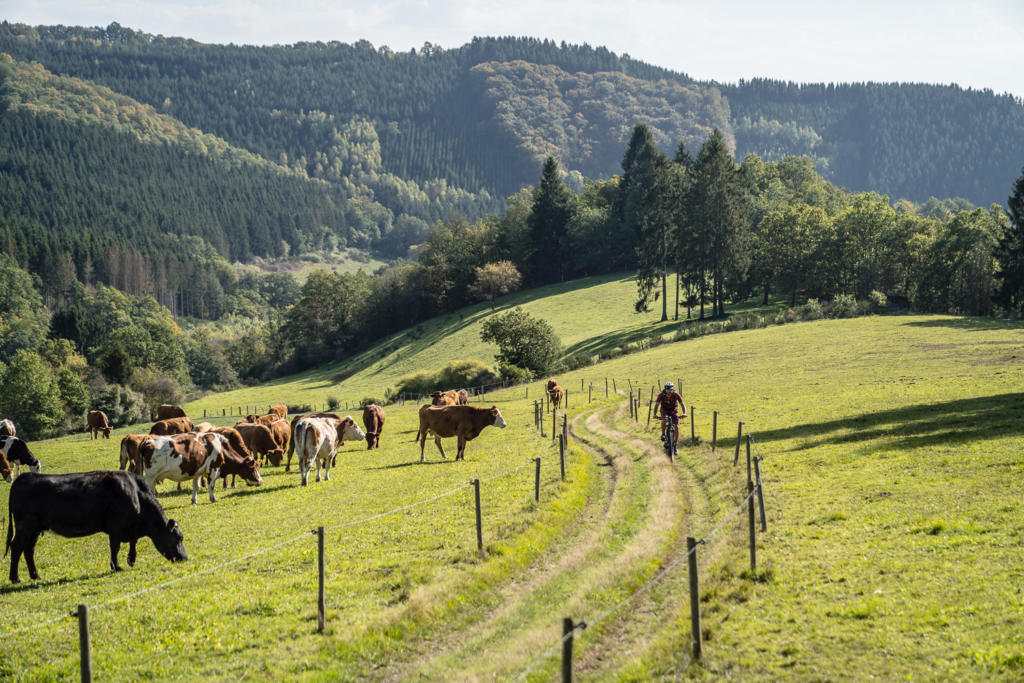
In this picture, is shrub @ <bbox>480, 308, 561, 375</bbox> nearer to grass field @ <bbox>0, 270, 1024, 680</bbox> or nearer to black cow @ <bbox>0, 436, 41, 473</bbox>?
grass field @ <bbox>0, 270, 1024, 680</bbox>

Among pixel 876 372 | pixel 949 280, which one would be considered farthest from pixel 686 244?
pixel 876 372

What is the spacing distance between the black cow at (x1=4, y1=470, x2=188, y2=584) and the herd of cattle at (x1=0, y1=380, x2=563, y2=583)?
2cm

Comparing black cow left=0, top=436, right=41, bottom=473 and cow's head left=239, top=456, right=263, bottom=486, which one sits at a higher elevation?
cow's head left=239, top=456, right=263, bottom=486

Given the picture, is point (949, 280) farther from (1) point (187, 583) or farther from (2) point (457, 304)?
(1) point (187, 583)

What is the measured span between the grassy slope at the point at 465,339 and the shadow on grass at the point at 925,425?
170 ft

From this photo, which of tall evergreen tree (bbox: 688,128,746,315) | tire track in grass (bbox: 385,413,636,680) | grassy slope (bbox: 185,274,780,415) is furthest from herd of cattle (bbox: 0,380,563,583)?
tall evergreen tree (bbox: 688,128,746,315)

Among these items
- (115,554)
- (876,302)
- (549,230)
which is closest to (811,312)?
(876,302)

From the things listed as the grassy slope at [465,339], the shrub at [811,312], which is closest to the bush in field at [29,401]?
the grassy slope at [465,339]

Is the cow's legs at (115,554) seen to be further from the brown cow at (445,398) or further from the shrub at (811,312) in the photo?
the shrub at (811,312)

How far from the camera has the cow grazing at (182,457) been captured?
2509 cm

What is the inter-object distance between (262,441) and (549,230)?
115m

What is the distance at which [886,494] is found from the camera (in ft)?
65.7

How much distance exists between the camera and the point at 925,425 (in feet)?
99.3

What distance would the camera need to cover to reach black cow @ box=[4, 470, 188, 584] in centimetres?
1700
